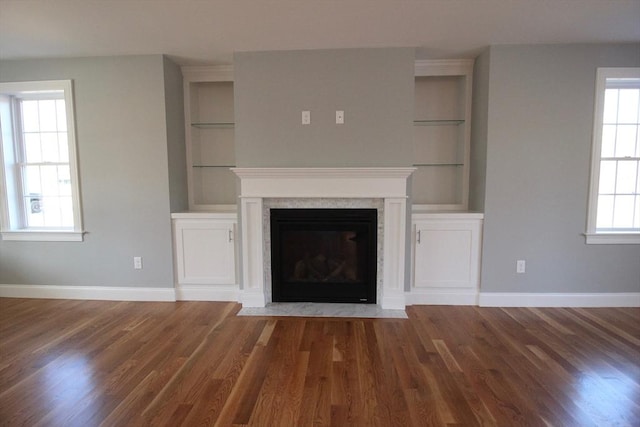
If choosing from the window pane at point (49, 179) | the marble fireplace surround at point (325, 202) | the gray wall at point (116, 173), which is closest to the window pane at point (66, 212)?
the window pane at point (49, 179)

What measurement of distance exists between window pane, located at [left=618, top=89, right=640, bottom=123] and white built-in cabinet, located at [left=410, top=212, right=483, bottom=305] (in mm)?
1649

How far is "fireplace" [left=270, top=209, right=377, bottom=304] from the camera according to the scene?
10.6 feet

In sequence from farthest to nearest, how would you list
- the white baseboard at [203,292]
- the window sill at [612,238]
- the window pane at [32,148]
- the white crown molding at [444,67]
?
the window pane at [32,148] < the white baseboard at [203,292] < the white crown molding at [444,67] < the window sill at [612,238]

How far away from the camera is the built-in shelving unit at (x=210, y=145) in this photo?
3693 mm

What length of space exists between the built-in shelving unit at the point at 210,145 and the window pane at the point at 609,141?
3678mm

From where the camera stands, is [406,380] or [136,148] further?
[136,148]

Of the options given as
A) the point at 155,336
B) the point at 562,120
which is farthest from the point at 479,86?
the point at 155,336

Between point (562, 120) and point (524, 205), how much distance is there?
831 millimetres

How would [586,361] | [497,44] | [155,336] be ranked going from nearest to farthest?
[586,361] → [155,336] → [497,44]

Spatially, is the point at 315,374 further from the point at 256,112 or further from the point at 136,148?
the point at 136,148

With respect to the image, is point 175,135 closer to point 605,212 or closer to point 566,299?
point 566,299

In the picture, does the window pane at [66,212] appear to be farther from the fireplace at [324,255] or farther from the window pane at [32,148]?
the fireplace at [324,255]

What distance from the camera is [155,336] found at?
8.84 ft

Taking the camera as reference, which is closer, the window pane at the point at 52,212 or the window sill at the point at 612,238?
the window sill at the point at 612,238
